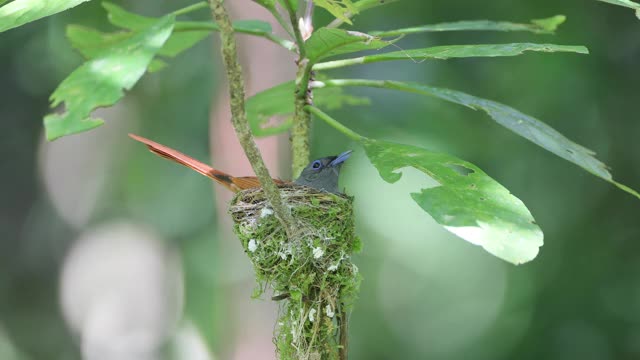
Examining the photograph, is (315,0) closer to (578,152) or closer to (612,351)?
(578,152)

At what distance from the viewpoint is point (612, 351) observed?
7.33 metres

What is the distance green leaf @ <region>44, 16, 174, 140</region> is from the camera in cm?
167

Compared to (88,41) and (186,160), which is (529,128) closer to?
(186,160)

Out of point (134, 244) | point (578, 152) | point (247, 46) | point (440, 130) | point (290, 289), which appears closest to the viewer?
point (578, 152)

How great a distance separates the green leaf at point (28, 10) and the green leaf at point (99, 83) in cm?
35

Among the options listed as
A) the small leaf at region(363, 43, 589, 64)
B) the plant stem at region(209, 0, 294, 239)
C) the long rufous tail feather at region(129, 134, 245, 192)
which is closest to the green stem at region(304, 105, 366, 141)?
the small leaf at region(363, 43, 589, 64)

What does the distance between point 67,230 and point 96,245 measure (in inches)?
16.7

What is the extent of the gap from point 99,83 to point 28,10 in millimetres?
582

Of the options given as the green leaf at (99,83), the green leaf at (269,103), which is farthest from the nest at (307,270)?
the green leaf at (99,83)

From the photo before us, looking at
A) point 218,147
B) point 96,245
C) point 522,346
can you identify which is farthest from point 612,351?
point 96,245

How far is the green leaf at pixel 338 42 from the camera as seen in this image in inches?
89.8

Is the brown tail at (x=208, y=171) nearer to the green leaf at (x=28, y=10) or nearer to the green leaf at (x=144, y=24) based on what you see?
the green leaf at (x=144, y=24)

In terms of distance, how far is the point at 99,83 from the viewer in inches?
69.6

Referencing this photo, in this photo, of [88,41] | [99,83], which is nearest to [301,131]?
[99,83]
